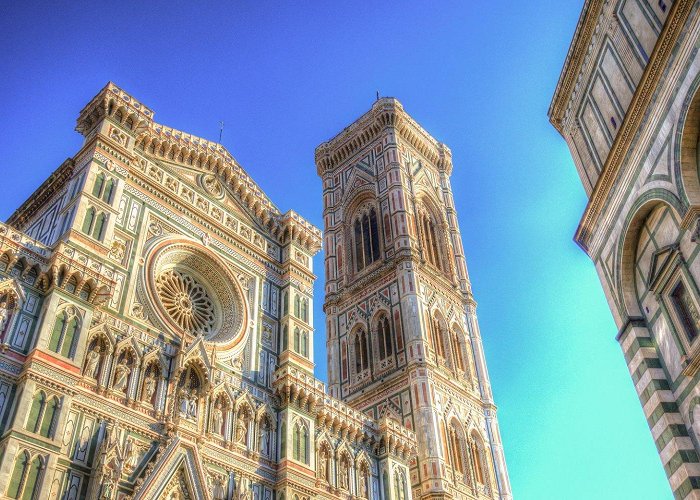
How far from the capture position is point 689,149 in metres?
12.4

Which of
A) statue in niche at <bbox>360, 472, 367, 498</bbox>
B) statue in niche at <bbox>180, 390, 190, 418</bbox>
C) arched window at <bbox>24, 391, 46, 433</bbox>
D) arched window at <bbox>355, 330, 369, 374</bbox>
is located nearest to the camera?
arched window at <bbox>24, 391, 46, 433</bbox>

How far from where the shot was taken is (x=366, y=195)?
3678 centimetres

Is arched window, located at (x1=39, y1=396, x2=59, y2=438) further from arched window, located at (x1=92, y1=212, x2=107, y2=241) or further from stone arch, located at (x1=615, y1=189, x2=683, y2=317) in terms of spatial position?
stone arch, located at (x1=615, y1=189, x2=683, y2=317)

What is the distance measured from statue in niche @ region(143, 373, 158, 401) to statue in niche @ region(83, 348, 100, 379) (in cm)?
131

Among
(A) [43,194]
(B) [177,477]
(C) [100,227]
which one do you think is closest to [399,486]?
(B) [177,477]

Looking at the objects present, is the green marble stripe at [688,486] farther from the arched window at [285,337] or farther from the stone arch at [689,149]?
the arched window at [285,337]

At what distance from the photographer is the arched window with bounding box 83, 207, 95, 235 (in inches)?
675

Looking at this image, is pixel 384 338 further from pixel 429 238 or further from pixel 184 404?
pixel 184 404

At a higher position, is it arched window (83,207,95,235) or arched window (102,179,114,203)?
arched window (102,179,114,203)

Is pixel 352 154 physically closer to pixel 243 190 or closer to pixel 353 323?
pixel 353 323

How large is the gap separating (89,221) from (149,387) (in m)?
4.72

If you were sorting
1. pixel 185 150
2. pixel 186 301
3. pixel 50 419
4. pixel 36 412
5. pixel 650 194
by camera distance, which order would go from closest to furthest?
pixel 36 412
pixel 50 419
pixel 650 194
pixel 186 301
pixel 185 150

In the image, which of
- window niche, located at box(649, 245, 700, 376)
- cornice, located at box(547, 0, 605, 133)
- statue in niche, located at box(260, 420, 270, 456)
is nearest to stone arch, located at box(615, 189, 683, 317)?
window niche, located at box(649, 245, 700, 376)

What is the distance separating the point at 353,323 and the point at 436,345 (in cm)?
441
